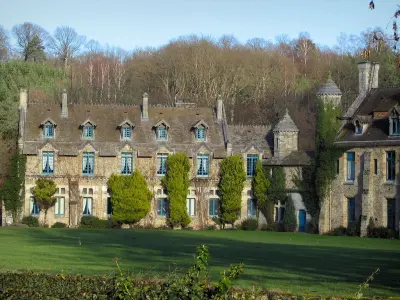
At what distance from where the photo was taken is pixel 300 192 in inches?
2375

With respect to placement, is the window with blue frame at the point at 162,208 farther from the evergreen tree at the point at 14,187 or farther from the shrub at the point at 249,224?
the evergreen tree at the point at 14,187

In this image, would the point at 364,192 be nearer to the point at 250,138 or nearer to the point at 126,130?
the point at 250,138

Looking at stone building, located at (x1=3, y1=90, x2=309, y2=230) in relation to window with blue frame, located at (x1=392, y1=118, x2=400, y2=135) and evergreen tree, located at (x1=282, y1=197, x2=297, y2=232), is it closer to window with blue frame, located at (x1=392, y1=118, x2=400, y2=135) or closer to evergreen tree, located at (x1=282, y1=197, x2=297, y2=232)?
evergreen tree, located at (x1=282, y1=197, x2=297, y2=232)

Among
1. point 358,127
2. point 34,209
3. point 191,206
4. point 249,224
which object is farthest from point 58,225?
point 358,127

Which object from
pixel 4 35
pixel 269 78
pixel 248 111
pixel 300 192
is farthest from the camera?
pixel 4 35

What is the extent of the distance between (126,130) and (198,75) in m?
36.0

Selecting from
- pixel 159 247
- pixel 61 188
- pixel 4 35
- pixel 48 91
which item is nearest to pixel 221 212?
pixel 61 188

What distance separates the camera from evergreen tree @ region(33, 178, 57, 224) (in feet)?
200

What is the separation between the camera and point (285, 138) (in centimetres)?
6278

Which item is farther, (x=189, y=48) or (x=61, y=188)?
(x=189, y=48)

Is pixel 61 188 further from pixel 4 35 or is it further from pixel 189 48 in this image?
pixel 4 35

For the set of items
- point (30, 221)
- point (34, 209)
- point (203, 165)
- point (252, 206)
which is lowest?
point (30, 221)

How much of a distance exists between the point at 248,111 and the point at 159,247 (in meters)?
55.6

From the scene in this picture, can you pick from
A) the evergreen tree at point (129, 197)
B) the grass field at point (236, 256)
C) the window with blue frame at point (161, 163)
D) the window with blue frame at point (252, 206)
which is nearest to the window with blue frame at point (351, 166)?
the grass field at point (236, 256)
